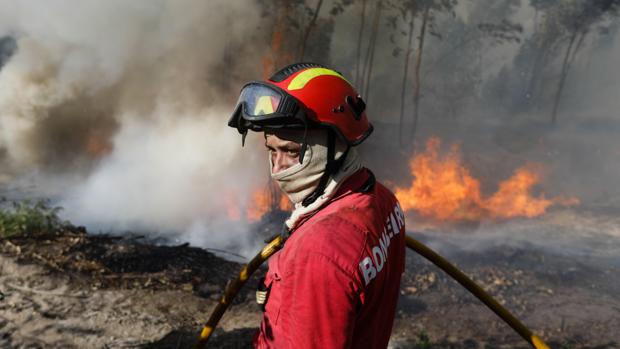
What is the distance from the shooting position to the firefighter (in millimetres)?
1327

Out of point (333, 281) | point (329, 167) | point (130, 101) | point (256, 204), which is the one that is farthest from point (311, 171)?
point (130, 101)

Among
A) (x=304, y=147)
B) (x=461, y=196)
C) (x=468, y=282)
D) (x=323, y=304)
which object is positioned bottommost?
(x=461, y=196)

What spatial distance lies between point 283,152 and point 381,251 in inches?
25.4

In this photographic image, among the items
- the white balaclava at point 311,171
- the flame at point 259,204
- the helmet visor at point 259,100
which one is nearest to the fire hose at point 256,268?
the white balaclava at point 311,171

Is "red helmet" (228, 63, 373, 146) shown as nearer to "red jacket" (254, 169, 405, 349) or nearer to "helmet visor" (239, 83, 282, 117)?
"helmet visor" (239, 83, 282, 117)

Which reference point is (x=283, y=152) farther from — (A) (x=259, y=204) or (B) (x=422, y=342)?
(A) (x=259, y=204)

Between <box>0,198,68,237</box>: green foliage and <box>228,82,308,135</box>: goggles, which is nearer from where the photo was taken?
<box>228,82,308,135</box>: goggles

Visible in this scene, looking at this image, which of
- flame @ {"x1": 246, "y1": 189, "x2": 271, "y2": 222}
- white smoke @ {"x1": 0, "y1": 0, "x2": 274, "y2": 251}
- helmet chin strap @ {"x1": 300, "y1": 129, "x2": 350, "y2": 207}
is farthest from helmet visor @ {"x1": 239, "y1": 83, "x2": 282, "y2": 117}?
flame @ {"x1": 246, "y1": 189, "x2": 271, "y2": 222}

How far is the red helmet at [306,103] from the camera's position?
5.82 ft

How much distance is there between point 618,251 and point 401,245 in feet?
39.4

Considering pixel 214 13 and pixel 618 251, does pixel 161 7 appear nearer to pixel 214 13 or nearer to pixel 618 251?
pixel 214 13

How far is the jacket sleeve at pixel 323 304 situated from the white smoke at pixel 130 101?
38.8 ft

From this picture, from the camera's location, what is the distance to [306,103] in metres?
1.81

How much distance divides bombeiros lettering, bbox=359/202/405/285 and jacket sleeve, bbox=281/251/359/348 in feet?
0.27
